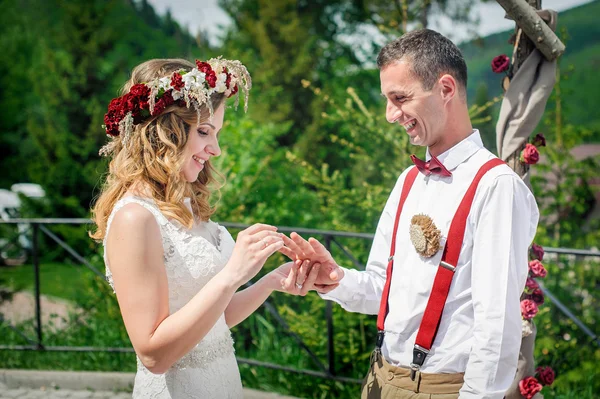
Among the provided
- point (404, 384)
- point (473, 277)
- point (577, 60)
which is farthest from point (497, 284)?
point (577, 60)

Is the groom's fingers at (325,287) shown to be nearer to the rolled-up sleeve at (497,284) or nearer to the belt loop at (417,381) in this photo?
the belt loop at (417,381)

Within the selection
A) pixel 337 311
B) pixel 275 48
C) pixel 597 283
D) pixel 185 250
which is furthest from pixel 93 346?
pixel 275 48

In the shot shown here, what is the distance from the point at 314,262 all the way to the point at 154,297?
712mm

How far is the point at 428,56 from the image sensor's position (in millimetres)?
2182

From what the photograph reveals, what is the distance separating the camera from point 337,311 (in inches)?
198

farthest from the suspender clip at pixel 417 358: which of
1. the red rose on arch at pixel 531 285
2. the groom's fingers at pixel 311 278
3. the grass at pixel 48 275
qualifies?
the grass at pixel 48 275

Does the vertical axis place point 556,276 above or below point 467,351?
below

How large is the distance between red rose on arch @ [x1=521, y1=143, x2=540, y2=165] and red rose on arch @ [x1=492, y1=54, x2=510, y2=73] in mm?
436

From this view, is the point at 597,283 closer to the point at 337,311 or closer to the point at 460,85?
the point at 337,311

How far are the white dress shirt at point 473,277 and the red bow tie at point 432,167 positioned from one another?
0.02 m

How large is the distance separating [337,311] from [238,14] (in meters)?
16.6

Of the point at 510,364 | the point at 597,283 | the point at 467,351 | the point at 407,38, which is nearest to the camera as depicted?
Result: the point at 510,364

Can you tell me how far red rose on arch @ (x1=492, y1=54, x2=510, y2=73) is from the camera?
3.27 m

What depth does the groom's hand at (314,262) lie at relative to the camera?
242cm
